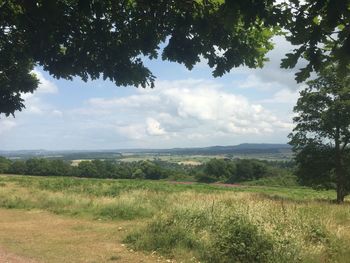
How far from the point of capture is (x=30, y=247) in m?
11.4

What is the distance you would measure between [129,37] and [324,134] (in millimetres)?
25953

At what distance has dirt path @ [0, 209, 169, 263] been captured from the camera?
33.1 ft

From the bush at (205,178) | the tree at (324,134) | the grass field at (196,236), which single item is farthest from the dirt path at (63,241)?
the bush at (205,178)

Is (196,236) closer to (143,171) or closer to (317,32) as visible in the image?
(317,32)

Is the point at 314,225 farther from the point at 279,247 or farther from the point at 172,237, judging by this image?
the point at 172,237

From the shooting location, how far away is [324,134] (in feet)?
97.7

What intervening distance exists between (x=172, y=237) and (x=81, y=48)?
6.11m

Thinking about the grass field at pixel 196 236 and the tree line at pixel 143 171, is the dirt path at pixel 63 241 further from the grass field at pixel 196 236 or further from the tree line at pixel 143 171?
the tree line at pixel 143 171

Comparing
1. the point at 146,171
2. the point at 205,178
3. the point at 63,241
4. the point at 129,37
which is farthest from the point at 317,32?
the point at 146,171

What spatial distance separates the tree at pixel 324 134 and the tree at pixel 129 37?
23904 millimetres

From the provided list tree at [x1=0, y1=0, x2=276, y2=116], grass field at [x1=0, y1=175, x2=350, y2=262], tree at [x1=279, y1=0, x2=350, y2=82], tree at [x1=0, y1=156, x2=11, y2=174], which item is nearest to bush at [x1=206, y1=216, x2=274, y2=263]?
grass field at [x1=0, y1=175, x2=350, y2=262]

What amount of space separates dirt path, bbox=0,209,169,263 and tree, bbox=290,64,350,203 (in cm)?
1794

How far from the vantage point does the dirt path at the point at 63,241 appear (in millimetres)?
10094

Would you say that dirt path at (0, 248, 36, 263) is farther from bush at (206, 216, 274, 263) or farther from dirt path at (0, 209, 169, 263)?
bush at (206, 216, 274, 263)
